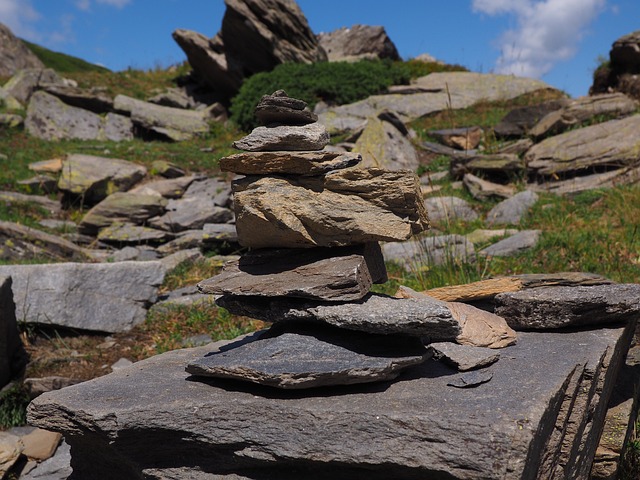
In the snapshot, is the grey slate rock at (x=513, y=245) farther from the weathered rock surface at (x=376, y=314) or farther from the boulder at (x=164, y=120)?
the boulder at (x=164, y=120)

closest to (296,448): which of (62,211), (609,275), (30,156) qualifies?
(609,275)

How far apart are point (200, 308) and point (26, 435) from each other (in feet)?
9.36

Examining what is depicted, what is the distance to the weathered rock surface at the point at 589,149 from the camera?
12959mm

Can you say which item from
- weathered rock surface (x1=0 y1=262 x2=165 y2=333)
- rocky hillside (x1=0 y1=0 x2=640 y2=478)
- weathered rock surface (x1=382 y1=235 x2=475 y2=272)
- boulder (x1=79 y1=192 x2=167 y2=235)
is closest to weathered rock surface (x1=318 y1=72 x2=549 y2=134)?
rocky hillside (x1=0 y1=0 x2=640 y2=478)

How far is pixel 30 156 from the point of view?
17312mm

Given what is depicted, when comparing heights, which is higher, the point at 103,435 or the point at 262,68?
the point at 262,68

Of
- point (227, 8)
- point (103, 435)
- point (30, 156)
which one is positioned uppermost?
point (227, 8)

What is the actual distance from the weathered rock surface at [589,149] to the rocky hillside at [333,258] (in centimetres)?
6

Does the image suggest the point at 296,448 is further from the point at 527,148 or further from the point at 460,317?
the point at 527,148

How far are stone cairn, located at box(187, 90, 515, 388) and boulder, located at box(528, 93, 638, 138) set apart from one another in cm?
1208

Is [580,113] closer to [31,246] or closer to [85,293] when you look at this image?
[85,293]

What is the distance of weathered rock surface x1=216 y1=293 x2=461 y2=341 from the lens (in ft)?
13.3

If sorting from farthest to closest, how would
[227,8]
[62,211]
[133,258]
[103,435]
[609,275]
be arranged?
1. [227,8]
2. [62,211]
3. [133,258]
4. [609,275]
5. [103,435]

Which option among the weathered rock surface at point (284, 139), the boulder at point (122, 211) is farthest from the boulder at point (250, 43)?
the weathered rock surface at point (284, 139)
